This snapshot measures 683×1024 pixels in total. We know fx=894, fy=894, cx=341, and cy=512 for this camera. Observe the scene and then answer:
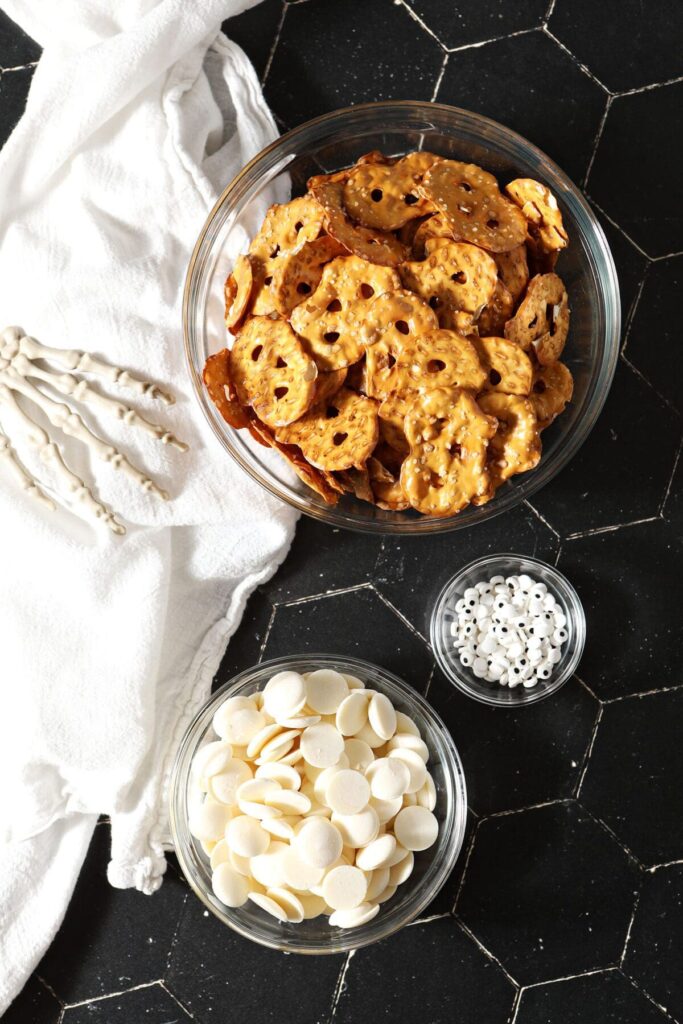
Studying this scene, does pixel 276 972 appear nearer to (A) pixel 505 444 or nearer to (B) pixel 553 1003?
(B) pixel 553 1003

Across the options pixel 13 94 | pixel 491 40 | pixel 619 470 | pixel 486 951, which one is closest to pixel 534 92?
pixel 491 40

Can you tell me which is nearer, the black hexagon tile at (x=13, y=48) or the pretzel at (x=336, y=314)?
the pretzel at (x=336, y=314)

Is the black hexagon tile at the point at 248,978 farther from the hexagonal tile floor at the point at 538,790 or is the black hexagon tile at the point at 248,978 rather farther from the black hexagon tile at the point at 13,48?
the black hexagon tile at the point at 13,48

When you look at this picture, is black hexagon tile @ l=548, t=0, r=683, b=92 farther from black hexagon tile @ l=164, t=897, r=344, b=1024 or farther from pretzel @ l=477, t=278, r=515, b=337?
black hexagon tile @ l=164, t=897, r=344, b=1024

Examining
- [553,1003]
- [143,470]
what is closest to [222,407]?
[143,470]

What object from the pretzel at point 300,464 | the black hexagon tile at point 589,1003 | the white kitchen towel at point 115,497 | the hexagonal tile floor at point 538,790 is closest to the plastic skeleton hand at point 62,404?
the white kitchen towel at point 115,497
